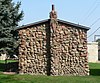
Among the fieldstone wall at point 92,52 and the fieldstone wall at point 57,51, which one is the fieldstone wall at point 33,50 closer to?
the fieldstone wall at point 57,51

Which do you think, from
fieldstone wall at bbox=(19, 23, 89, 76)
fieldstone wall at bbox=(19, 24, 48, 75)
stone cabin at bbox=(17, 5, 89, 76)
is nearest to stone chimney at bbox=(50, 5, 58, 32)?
stone cabin at bbox=(17, 5, 89, 76)

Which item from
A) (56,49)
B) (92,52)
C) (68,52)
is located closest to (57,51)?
(56,49)

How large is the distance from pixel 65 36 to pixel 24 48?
8.66 feet

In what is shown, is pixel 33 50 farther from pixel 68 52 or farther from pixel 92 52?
pixel 92 52

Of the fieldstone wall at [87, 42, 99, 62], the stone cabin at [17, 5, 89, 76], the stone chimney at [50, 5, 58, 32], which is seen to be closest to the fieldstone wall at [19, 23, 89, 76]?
the stone cabin at [17, 5, 89, 76]

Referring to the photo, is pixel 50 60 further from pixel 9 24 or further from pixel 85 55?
pixel 9 24

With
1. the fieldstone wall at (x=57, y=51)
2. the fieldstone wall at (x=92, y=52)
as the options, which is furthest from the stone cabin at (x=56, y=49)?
the fieldstone wall at (x=92, y=52)

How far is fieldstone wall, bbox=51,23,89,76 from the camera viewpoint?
21016 mm

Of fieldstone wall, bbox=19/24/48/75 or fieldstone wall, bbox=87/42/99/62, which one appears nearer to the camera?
fieldstone wall, bbox=19/24/48/75

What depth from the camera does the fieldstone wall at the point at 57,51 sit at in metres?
21.0

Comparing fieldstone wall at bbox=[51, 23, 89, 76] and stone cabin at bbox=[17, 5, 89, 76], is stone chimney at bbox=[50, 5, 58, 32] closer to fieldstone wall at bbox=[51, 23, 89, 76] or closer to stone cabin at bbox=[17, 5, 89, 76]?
stone cabin at bbox=[17, 5, 89, 76]

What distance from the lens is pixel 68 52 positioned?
21.1 metres

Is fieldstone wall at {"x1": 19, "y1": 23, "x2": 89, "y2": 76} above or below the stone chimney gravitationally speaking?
below

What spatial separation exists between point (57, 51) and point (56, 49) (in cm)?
14
